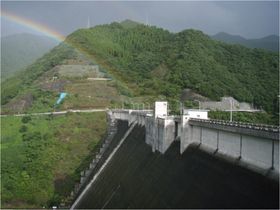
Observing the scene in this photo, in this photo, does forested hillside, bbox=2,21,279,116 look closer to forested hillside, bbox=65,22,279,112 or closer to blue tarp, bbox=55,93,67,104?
forested hillside, bbox=65,22,279,112

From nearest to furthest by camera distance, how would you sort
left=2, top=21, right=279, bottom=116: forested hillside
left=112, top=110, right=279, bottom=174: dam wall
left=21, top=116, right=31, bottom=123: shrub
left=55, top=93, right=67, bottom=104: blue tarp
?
left=112, top=110, right=279, bottom=174: dam wall < left=21, top=116, right=31, bottom=123: shrub < left=2, top=21, right=279, bottom=116: forested hillside < left=55, top=93, right=67, bottom=104: blue tarp

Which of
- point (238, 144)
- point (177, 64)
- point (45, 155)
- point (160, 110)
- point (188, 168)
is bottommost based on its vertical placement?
point (45, 155)

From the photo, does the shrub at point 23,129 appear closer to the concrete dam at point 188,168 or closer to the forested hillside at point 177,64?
the forested hillside at point 177,64

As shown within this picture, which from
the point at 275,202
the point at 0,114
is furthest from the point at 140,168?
the point at 0,114

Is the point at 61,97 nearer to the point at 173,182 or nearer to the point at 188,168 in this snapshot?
the point at 173,182

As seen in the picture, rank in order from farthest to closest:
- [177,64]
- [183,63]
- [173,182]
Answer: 1. [177,64]
2. [183,63]
3. [173,182]

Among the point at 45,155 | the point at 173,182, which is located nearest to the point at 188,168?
the point at 173,182

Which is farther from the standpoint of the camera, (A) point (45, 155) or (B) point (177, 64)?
(B) point (177, 64)

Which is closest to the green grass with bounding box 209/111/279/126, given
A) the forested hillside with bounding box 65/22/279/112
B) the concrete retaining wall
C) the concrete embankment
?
the concrete embankment
